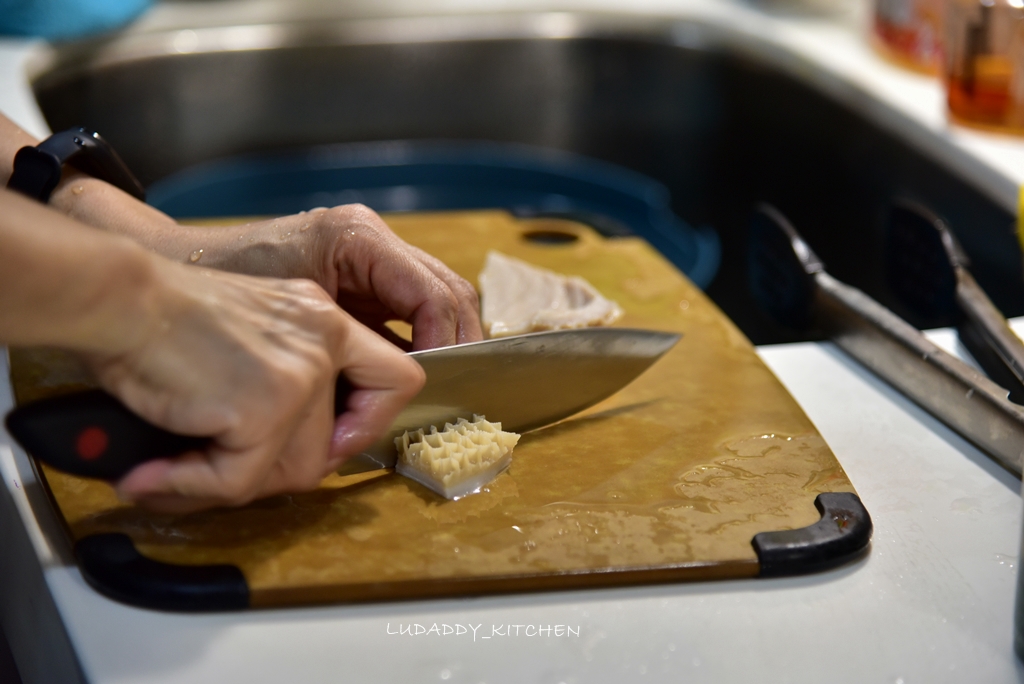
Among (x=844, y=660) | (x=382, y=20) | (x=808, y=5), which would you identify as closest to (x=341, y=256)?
(x=844, y=660)

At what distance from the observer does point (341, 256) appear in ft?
3.04

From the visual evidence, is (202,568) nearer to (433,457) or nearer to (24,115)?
(433,457)

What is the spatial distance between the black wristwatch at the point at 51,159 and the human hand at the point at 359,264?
165 millimetres

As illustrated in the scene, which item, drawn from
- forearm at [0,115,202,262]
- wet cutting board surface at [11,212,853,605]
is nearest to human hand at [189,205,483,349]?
forearm at [0,115,202,262]

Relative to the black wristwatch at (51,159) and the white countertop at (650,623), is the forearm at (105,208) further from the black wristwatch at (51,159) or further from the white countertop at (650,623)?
the white countertop at (650,623)

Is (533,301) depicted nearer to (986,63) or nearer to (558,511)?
(558,511)

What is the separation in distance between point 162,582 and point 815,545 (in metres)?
0.46

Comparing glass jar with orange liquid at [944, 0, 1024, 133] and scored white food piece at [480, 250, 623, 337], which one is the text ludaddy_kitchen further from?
glass jar with orange liquid at [944, 0, 1024, 133]

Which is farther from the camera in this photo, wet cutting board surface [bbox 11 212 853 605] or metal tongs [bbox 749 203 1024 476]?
metal tongs [bbox 749 203 1024 476]

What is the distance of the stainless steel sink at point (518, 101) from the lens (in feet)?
5.73

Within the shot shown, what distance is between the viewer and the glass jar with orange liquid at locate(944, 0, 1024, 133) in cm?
132

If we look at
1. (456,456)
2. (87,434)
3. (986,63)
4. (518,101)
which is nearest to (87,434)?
(87,434)

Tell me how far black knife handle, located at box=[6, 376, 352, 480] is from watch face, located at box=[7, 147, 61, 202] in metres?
0.44

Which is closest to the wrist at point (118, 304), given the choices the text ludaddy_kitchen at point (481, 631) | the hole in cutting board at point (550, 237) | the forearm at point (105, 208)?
the text ludaddy_kitchen at point (481, 631)
